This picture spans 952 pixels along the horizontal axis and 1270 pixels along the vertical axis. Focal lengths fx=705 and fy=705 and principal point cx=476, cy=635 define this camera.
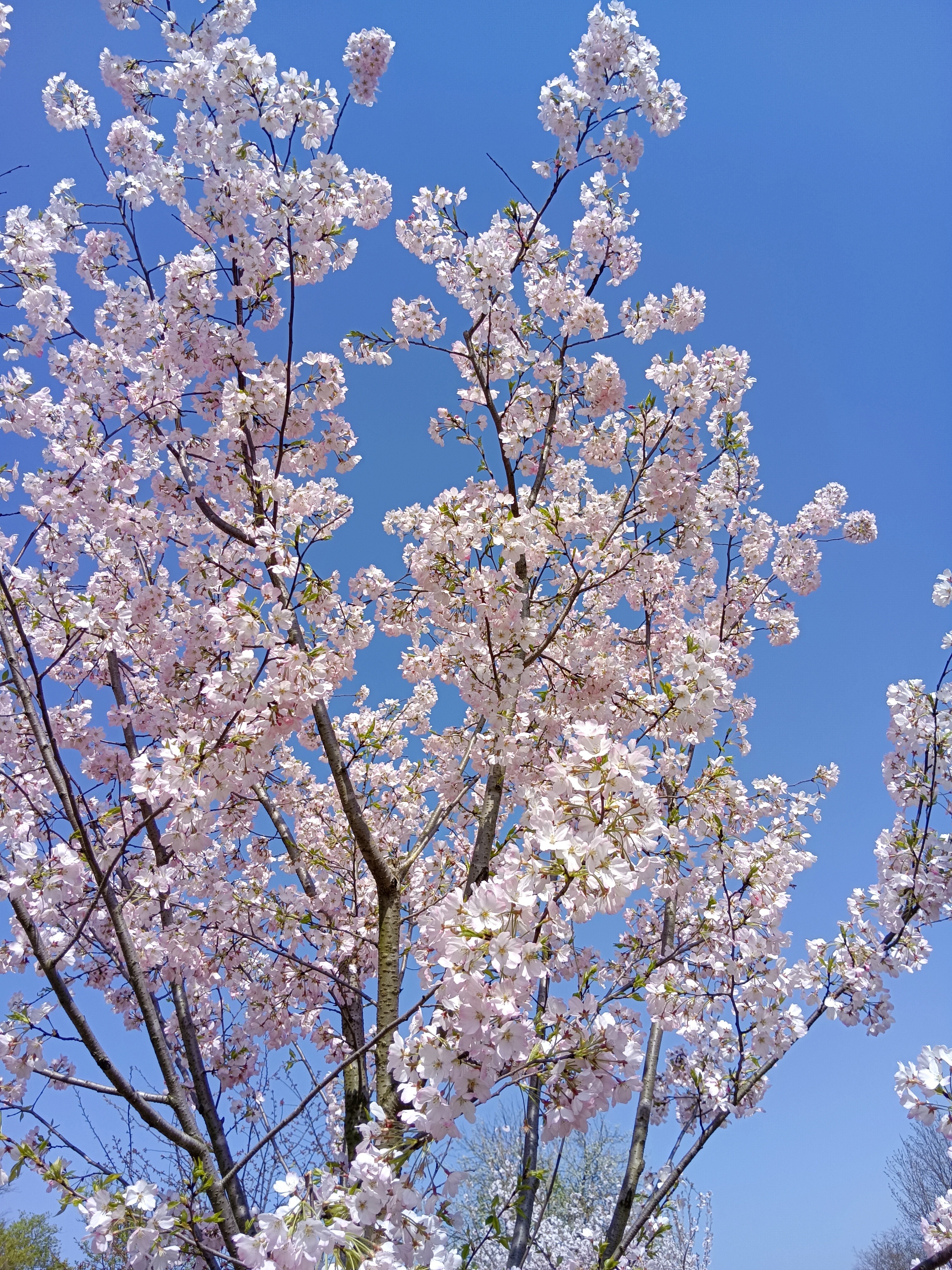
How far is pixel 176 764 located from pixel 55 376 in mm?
3250

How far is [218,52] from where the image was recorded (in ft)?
11.8

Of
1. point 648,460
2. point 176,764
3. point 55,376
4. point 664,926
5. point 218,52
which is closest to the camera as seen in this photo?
point 176,764

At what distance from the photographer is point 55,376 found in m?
4.71

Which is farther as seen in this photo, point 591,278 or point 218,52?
point 591,278

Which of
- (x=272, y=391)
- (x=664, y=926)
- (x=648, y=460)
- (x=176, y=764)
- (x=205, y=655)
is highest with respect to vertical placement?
(x=272, y=391)

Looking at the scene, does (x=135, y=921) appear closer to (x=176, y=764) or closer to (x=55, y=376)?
(x=176, y=764)

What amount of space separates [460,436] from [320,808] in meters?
3.85

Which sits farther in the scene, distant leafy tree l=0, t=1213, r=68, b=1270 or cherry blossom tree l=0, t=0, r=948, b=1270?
distant leafy tree l=0, t=1213, r=68, b=1270

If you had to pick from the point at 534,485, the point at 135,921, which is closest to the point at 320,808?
the point at 135,921

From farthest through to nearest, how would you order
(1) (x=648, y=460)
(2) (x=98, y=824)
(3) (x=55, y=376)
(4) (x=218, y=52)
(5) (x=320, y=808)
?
1. (5) (x=320, y=808)
2. (3) (x=55, y=376)
3. (1) (x=648, y=460)
4. (2) (x=98, y=824)
5. (4) (x=218, y=52)

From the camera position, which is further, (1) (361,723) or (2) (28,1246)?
(2) (28,1246)

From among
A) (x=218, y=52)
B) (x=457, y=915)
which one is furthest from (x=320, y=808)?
(x=218, y=52)

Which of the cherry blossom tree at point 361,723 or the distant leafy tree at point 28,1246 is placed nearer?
the cherry blossom tree at point 361,723

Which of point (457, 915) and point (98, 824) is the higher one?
point (98, 824)
